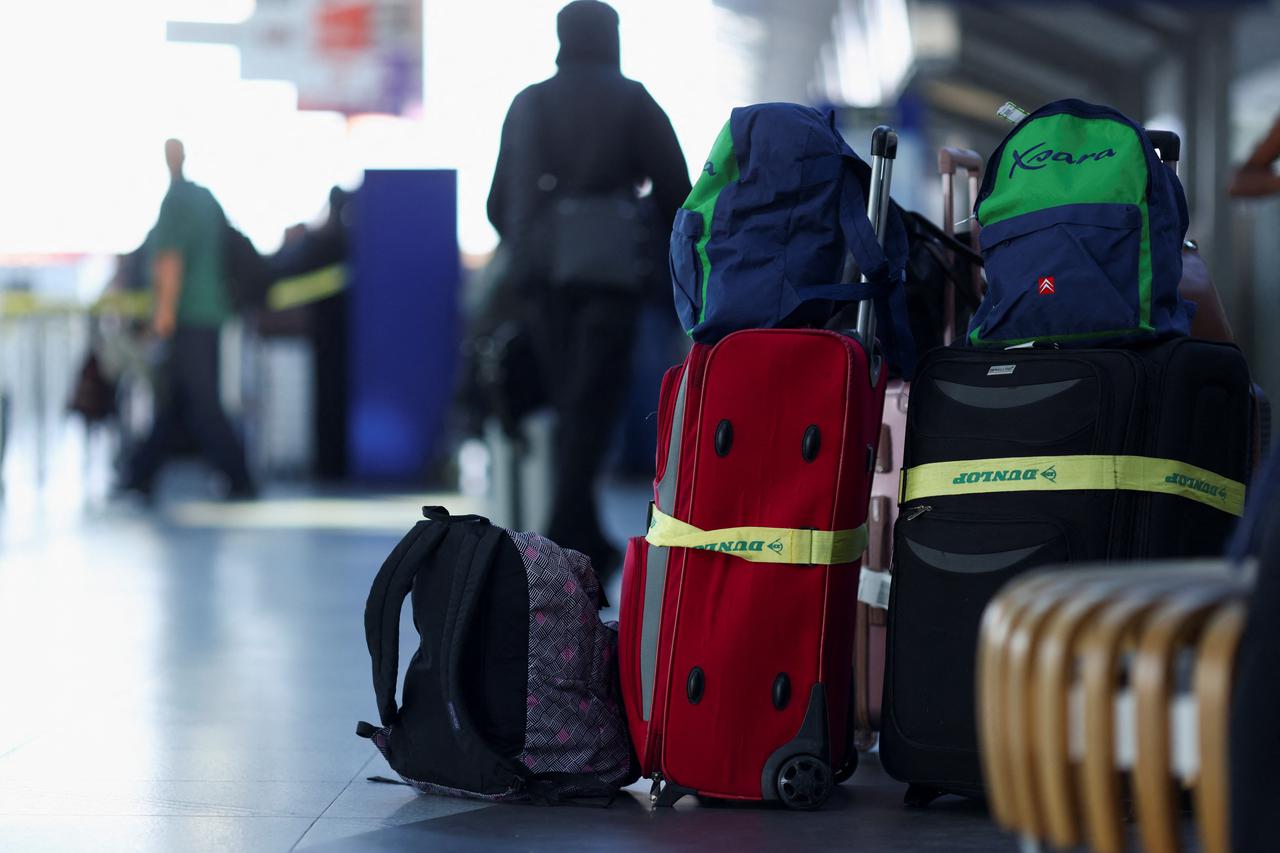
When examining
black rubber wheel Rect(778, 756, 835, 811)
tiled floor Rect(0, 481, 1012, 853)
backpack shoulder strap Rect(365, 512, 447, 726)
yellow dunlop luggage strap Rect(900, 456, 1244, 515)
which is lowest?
tiled floor Rect(0, 481, 1012, 853)

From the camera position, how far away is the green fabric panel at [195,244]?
8883mm

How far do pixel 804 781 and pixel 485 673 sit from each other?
0.50 meters

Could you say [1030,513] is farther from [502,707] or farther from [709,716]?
[502,707]

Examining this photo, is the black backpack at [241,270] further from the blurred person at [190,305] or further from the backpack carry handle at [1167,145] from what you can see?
the backpack carry handle at [1167,145]

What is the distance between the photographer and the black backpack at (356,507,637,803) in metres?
2.68

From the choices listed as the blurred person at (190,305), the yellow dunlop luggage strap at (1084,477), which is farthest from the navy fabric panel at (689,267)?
the blurred person at (190,305)

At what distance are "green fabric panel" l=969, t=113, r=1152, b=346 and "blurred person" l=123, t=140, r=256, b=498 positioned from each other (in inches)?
260

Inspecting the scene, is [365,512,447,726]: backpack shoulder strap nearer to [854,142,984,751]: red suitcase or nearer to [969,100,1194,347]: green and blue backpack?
[854,142,984,751]: red suitcase

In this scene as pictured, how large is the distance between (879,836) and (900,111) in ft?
29.0

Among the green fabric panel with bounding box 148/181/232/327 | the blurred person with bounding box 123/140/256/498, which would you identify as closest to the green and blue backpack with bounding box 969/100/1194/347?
the blurred person with bounding box 123/140/256/498

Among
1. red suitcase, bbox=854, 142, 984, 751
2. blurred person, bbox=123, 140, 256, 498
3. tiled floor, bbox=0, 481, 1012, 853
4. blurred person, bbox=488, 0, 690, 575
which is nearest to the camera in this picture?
tiled floor, bbox=0, 481, 1012, 853

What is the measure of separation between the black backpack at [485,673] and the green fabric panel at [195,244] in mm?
6507

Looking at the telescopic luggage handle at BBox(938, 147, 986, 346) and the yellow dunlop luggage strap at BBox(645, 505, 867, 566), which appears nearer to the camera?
the yellow dunlop luggage strap at BBox(645, 505, 867, 566)

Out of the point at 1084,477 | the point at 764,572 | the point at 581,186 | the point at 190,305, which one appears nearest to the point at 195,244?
the point at 190,305
